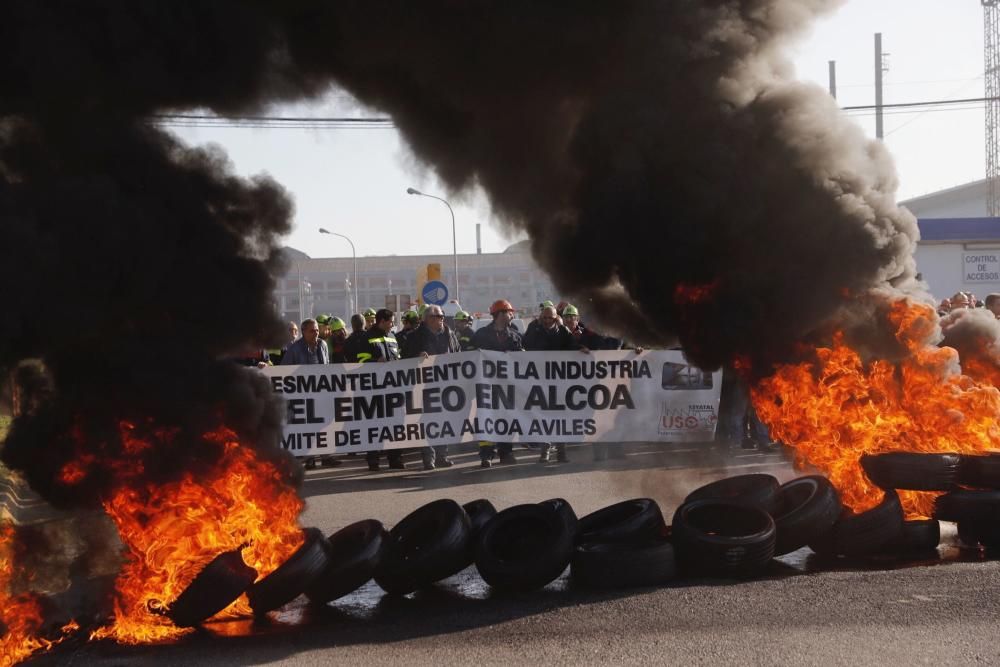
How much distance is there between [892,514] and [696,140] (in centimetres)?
314

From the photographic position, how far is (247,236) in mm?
6633

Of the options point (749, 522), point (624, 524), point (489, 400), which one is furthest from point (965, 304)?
point (624, 524)

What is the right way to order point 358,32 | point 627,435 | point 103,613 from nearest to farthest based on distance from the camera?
1. point 103,613
2. point 358,32
3. point 627,435

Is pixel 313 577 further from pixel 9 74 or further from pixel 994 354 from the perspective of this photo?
pixel 994 354

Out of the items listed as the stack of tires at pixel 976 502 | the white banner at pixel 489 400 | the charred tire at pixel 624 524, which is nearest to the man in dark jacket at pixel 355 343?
the white banner at pixel 489 400

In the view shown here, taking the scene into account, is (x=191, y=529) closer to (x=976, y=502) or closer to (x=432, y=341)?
(x=976, y=502)

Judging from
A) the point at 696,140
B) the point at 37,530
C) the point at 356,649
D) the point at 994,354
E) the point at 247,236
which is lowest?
the point at 356,649

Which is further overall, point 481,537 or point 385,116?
point 385,116

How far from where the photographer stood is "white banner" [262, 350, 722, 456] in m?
12.3

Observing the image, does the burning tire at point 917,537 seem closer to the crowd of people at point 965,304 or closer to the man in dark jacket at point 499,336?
the crowd of people at point 965,304

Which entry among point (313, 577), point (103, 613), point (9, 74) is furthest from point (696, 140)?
point (103, 613)

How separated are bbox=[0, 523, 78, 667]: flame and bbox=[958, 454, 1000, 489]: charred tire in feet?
20.0

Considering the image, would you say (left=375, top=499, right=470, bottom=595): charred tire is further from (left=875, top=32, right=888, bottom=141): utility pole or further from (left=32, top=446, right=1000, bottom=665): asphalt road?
(left=875, top=32, right=888, bottom=141): utility pole

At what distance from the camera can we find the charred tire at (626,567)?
6359mm
